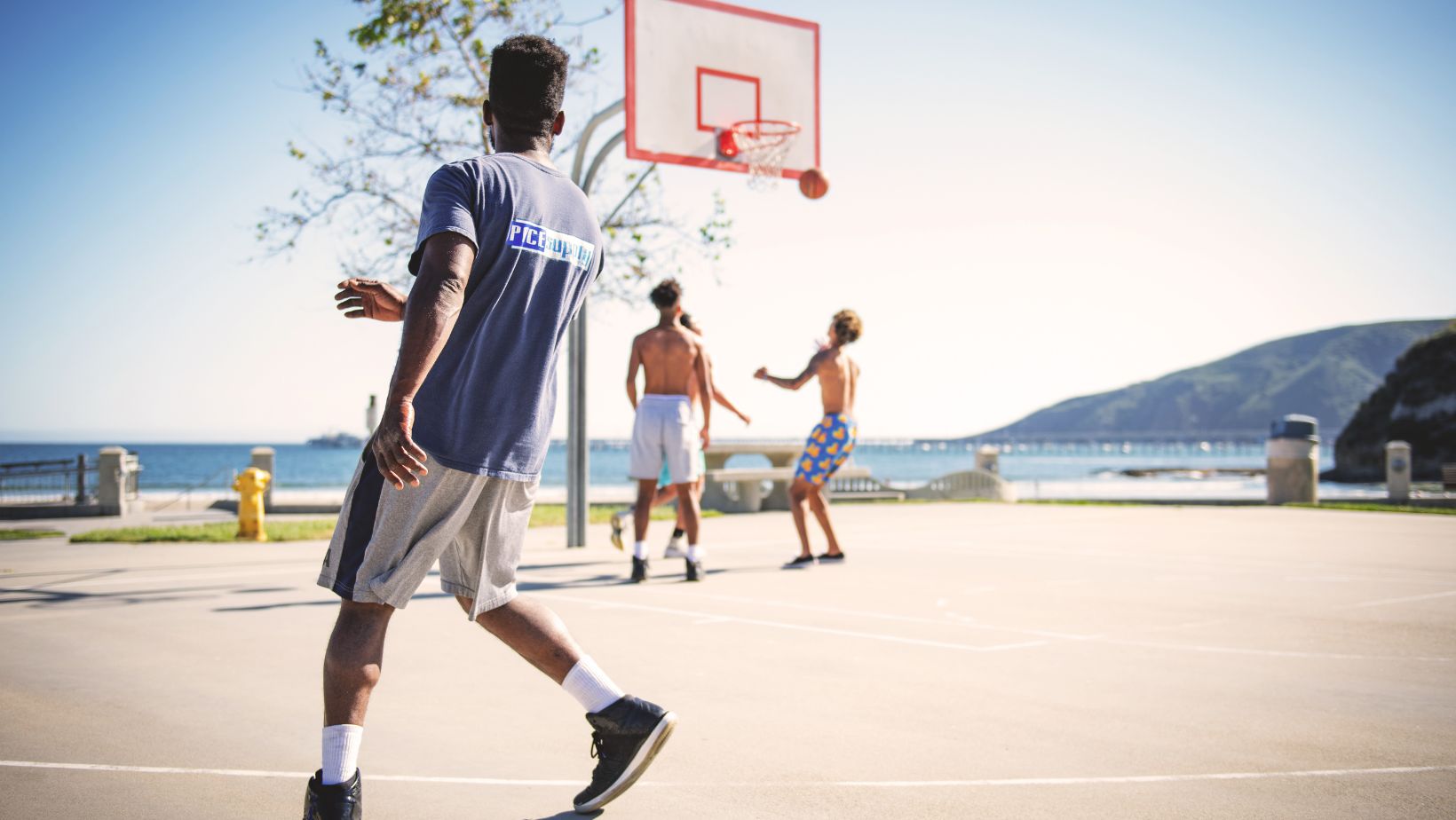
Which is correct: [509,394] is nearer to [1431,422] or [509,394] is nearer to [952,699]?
[952,699]

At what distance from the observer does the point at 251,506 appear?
13133 mm

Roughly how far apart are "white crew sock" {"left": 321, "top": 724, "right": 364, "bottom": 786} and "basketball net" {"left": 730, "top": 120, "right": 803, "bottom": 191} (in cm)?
1002

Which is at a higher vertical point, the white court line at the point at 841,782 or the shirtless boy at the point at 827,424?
the shirtless boy at the point at 827,424

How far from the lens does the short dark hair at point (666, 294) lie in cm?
866

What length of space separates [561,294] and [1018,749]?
2173 mm

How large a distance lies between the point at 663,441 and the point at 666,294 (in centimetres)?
116

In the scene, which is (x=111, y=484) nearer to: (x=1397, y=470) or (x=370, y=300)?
(x=370, y=300)

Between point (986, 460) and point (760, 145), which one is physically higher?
point (760, 145)

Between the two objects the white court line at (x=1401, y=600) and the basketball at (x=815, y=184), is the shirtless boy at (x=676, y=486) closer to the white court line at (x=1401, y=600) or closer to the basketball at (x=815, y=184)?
the basketball at (x=815, y=184)

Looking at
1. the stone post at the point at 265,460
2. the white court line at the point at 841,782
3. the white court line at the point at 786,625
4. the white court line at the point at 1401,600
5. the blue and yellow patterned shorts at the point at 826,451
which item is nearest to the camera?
the white court line at the point at 841,782

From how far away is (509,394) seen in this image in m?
2.85

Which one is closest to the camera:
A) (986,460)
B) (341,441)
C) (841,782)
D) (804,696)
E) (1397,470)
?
(841,782)

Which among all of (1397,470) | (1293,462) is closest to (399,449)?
(1293,462)

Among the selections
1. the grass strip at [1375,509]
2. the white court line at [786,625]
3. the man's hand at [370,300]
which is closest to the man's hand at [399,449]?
the man's hand at [370,300]
